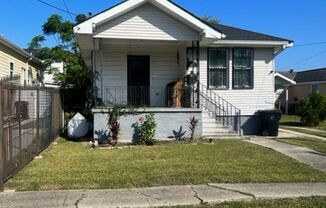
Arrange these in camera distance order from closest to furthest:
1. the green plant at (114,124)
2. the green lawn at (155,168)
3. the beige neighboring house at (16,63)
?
1. the green lawn at (155,168)
2. the green plant at (114,124)
3. the beige neighboring house at (16,63)

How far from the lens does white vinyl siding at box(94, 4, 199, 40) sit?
611 inches

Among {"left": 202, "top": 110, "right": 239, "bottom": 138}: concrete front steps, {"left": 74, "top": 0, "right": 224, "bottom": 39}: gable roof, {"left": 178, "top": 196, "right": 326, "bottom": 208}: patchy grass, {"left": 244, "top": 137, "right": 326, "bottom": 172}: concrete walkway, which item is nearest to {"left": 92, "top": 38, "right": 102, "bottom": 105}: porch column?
{"left": 74, "top": 0, "right": 224, "bottom": 39}: gable roof

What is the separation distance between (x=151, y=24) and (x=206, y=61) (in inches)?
134

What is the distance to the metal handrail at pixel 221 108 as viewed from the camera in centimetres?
1822

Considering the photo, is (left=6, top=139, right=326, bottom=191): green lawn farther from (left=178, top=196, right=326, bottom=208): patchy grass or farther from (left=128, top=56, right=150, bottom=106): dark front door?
(left=128, top=56, right=150, bottom=106): dark front door

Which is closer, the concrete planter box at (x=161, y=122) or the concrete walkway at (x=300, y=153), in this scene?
the concrete walkway at (x=300, y=153)

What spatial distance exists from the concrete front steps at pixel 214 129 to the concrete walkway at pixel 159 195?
8.73m

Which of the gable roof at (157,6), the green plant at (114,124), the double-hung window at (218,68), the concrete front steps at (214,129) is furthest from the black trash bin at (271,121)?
the green plant at (114,124)

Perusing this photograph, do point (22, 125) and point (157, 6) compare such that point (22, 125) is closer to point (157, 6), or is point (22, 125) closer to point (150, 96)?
point (157, 6)

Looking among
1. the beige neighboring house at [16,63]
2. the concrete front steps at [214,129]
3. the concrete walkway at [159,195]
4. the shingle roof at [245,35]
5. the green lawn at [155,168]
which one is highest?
the shingle roof at [245,35]

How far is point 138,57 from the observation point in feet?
60.7

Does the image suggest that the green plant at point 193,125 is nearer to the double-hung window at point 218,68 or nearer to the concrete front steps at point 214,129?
the concrete front steps at point 214,129

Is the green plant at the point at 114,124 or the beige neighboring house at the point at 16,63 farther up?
the beige neighboring house at the point at 16,63

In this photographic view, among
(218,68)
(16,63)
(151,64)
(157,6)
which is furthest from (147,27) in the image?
(16,63)
